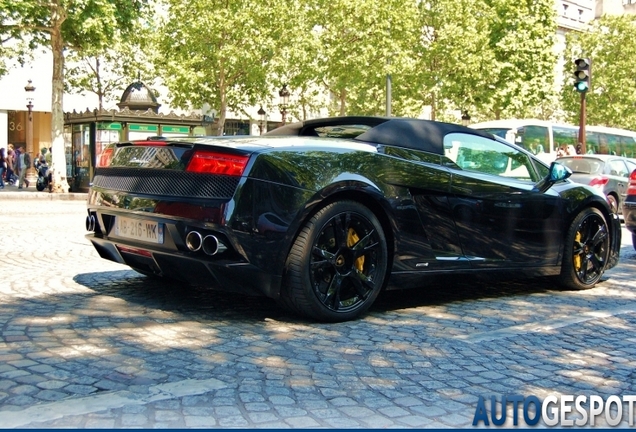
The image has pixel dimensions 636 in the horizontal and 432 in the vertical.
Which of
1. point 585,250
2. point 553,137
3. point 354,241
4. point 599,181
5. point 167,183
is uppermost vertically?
point 553,137

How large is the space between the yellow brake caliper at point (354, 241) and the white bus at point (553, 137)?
89.2ft

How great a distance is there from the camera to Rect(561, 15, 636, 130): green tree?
2205 inches

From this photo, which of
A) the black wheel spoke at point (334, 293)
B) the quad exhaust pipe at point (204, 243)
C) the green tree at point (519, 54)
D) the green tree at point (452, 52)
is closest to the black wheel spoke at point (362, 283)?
the black wheel spoke at point (334, 293)

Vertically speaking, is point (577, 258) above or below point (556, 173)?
below

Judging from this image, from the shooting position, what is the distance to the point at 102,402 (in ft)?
10.8

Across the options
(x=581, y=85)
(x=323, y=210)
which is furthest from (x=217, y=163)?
(x=581, y=85)

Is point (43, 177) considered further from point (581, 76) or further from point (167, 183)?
point (167, 183)

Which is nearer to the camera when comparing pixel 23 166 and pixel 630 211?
pixel 630 211

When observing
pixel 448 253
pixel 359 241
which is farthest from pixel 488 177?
pixel 359 241

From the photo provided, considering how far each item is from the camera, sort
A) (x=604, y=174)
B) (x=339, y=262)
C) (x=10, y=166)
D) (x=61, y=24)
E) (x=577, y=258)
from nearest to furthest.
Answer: (x=339, y=262)
(x=577, y=258)
(x=604, y=174)
(x=61, y=24)
(x=10, y=166)

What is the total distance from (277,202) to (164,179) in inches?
31.1

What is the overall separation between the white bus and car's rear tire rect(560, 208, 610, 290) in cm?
2489

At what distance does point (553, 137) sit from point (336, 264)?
104ft

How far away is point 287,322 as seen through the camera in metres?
5.02
